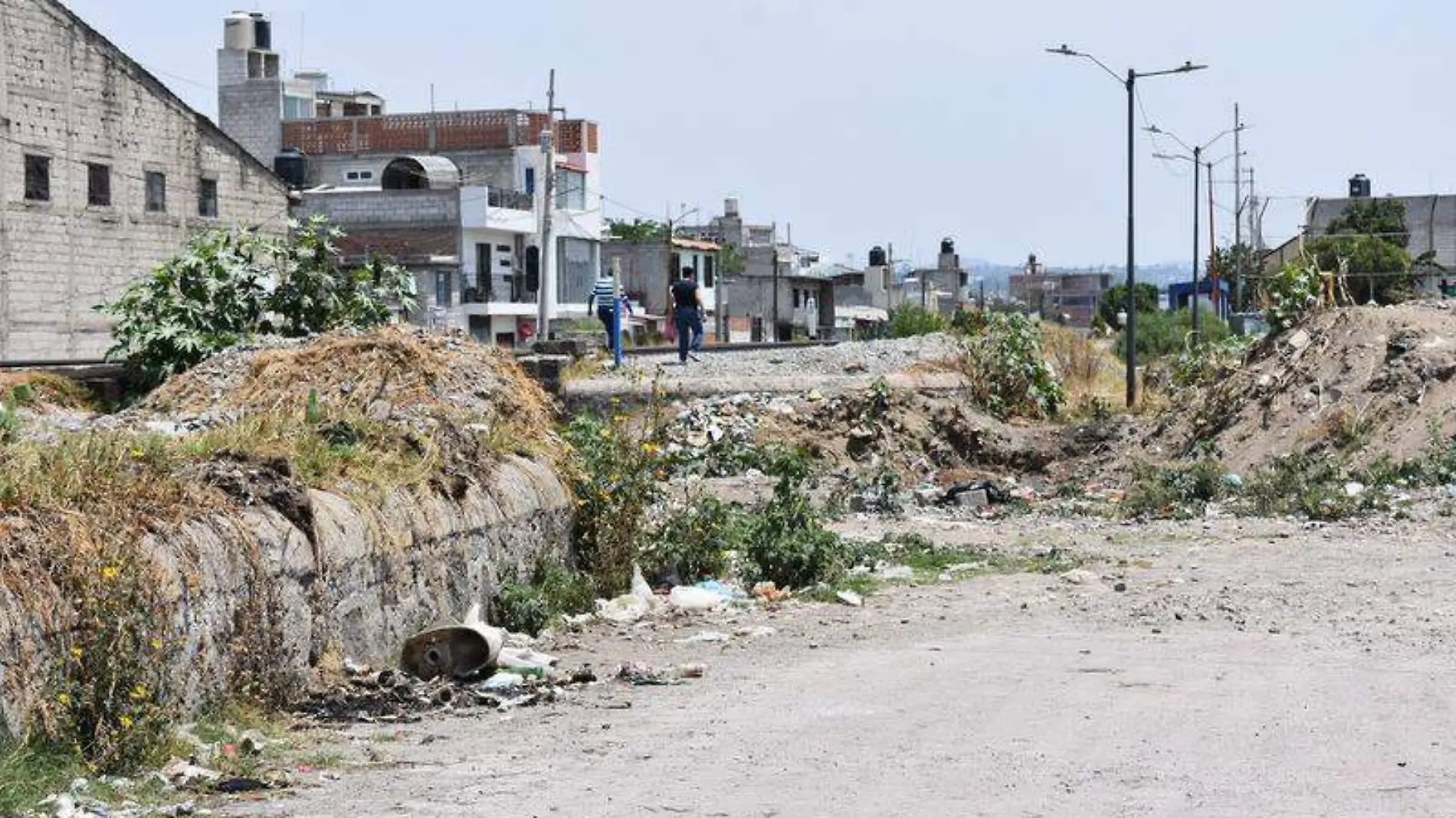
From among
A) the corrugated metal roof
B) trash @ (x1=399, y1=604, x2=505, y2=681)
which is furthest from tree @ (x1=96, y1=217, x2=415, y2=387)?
the corrugated metal roof

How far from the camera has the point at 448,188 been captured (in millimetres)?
71688

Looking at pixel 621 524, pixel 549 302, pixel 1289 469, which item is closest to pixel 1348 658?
pixel 621 524

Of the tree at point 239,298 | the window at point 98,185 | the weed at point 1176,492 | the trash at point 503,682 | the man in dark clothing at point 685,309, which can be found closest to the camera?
the trash at point 503,682

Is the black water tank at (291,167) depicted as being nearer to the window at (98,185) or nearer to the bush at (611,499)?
the window at (98,185)

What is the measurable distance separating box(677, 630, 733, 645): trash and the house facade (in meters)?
51.2

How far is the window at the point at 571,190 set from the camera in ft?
267

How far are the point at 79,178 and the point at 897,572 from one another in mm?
32213

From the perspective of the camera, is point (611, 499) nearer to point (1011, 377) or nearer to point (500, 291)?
point (1011, 377)

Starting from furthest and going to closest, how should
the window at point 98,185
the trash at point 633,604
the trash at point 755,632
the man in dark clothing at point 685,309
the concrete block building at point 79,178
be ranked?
1. the window at point 98,185
2. the concrete block building at point 79,178
3. the man in dark clothing at point 685,309
4. the trash at point 633,604
5. the trash at point 755,632

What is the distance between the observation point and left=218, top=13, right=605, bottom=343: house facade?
7069cm

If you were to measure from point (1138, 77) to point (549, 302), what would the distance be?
40276 mm

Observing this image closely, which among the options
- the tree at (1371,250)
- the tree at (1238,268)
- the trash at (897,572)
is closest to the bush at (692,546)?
the trash at (897,572)

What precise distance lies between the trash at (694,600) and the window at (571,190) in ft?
219

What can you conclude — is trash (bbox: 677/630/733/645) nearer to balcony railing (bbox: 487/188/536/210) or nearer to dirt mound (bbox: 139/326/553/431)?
dirt mound (bbox: 139/326/553/431)
